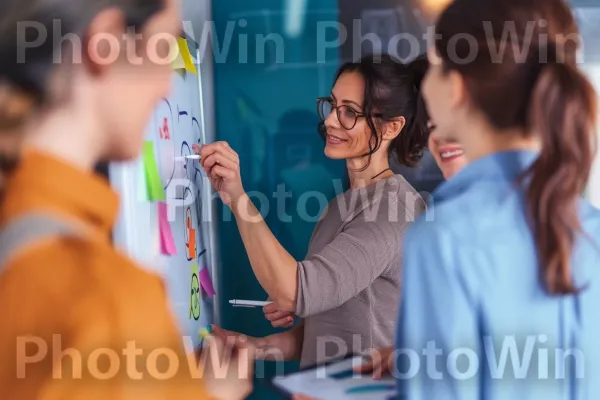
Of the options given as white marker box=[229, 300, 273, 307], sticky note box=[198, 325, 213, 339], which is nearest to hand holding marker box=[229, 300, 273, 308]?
white marker box=[229, 300, 273, 307]

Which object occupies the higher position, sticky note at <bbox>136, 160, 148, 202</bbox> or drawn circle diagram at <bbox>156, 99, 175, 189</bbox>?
drawn circle diagram at <bbox>156, 99, 175, 189</bbox>

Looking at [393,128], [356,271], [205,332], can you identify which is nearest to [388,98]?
[393,128]

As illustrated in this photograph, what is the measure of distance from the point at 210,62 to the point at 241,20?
10 cm

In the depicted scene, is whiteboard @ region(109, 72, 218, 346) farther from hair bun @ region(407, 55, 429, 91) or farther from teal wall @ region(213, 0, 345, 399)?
hair bun @ region(407, 55, 429, 91)

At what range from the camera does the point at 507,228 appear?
980mm

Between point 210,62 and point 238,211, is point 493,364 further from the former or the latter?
point 210,62

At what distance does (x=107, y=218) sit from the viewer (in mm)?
835

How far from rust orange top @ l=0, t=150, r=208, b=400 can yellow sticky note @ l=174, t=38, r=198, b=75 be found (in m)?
0.30

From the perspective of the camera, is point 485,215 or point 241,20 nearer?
point 485,215

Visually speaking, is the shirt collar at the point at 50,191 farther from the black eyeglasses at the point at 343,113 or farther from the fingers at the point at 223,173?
the black eyeglasses at the point at 343,113

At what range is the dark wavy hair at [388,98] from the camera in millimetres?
1153

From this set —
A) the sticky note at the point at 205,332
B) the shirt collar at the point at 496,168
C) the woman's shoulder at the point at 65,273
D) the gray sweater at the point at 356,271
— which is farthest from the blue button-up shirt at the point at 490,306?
the woman's shoulder at the point at 65,273

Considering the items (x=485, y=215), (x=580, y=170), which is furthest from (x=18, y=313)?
(x=580, y=170)

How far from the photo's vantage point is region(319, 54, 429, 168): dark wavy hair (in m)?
1.15
